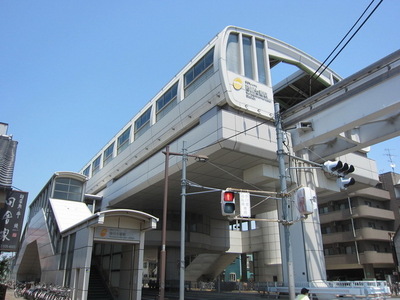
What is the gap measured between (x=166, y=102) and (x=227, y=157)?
8.49 metres

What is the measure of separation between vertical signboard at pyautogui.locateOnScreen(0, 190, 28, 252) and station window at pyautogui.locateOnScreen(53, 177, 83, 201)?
532 inches

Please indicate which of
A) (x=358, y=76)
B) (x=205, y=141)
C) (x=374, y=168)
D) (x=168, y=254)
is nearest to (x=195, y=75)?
(x=205, y=141)

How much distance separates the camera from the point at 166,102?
2680cm

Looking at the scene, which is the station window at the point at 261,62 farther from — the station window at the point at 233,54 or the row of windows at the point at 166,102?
the row of windows at the point at 166,102

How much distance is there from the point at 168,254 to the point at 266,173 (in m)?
19.6

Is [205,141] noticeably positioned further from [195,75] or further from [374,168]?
[374,168]

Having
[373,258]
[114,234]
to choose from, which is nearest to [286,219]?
[114,234]

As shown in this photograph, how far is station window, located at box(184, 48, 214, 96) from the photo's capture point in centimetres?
2156

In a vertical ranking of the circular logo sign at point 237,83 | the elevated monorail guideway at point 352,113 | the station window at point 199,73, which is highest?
the station window at point 199,73

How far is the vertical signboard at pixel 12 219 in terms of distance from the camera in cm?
1642

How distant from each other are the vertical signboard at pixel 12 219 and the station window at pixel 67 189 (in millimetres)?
13518

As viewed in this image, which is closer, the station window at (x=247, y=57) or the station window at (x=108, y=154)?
the station window at (x=247, y=57)

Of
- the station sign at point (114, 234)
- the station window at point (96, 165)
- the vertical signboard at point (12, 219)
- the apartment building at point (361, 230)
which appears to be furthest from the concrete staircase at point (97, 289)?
the apartment building at point (361, 230)

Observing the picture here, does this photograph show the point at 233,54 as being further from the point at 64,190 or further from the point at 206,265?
the point at 206,265
